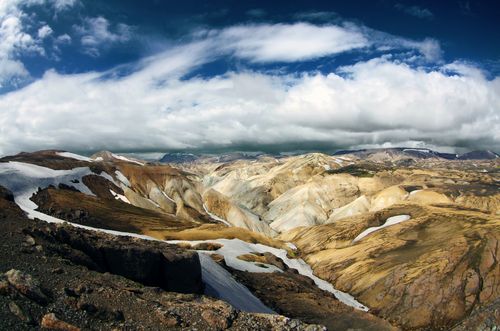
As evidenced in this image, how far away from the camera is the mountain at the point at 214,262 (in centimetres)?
2498

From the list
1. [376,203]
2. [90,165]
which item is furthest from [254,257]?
[376,203]

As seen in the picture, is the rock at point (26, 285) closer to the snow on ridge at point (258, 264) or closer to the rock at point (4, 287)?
the rock at point (4, 287)

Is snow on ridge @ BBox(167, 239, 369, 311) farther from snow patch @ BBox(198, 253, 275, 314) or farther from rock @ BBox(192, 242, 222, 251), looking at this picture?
snow patch @ BBox(198, 253, 275, 314)

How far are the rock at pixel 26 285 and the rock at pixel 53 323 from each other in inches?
61.6

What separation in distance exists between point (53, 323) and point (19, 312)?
1.59 m

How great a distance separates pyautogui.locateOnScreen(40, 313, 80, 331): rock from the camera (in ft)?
66.1

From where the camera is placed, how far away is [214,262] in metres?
59.3

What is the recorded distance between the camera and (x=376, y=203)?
636 ft

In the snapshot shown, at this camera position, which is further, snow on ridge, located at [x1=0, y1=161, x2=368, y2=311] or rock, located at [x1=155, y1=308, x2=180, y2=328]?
snow on ridge, located at [x1=0, y1=161, x2=368, y2=311]

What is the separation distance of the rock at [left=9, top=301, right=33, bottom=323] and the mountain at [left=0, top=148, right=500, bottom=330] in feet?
0.22

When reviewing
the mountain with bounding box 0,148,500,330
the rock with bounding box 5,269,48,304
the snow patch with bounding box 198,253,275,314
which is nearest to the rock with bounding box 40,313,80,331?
the mountain with bounding box 0,148,500,330

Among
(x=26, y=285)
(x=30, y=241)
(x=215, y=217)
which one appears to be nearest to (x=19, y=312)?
(x=26, y=285)

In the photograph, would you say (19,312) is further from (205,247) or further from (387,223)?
(387,223)

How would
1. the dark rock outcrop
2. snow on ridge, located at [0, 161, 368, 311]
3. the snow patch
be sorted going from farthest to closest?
snow on ridge, located at [0, 161, 368, 311]
the snow patch
the dark rock outcrop
